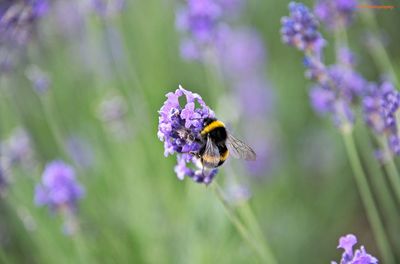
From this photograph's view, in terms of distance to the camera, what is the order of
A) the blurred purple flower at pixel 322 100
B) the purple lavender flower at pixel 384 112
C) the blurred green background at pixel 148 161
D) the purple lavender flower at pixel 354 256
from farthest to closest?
1. the blurred green background at pixel 148 161
2. the blurred purple flower at pixel 322 100
3. the purple lavender flower at pixel 384 112
4. the purple lavender flower at pixel 354 256

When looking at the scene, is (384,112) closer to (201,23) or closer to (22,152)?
(201,23)

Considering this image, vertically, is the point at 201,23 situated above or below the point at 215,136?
above

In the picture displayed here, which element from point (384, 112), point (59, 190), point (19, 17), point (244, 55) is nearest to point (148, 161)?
point (59, 190)

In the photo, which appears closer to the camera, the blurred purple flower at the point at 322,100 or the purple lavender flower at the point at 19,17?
the blurred purple flower at the point at 322,100

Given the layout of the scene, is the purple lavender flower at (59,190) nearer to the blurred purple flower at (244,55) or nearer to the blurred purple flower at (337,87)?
the blurred purple flower at (337,87)

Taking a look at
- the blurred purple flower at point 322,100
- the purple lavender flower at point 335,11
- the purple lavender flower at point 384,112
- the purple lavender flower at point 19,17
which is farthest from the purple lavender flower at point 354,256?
the purple lavender flower at point 19,17

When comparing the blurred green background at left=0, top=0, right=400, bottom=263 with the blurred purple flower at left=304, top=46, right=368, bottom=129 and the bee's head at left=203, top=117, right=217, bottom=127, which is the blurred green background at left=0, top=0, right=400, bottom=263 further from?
the bee's head at left=203, top=117, right=217, bottom=127

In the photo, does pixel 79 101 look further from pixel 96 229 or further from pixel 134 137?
pixel 96 229
